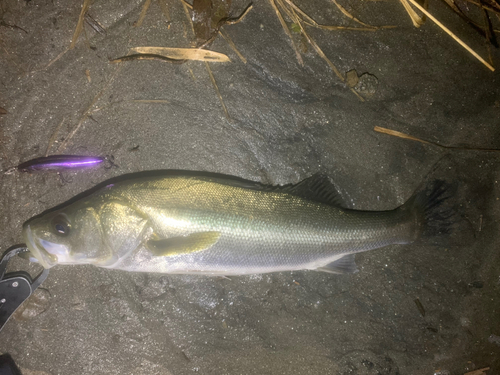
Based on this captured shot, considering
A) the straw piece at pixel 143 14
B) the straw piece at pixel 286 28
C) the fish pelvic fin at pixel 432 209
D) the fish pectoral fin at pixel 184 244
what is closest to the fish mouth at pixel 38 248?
the fish pectoral fin at pixel 184 244

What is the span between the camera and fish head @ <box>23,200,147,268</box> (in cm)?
236

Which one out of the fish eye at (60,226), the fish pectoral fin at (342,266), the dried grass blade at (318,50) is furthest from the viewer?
the dried grass blade at (318,50)

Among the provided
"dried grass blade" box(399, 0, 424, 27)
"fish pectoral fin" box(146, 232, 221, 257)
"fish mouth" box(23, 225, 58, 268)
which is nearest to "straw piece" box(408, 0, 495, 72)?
"dried grass blade" box(399, 0, 424, 27)

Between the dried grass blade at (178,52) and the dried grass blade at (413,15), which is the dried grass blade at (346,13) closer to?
the dried grass blade at (413,15)

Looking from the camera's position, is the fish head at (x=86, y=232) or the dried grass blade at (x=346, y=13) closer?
the fish head at (x=86, y=232)

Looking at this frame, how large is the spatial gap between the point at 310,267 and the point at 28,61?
377 cm

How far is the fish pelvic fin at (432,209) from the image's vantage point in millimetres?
2867

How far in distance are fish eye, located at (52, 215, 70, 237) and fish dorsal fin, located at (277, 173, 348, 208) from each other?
84.1 inches

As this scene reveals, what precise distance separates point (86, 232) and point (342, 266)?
2582mm

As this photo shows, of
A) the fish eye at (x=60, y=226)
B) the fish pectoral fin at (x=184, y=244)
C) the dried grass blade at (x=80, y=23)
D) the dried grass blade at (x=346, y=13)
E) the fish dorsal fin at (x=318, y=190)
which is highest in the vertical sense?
the dried grass blade at (x=80, y=23)

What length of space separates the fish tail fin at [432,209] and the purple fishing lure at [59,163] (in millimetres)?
3417

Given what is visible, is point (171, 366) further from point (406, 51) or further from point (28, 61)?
point (406, 51)

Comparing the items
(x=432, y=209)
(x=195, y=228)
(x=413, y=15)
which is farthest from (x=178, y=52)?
(x=432, y=209)

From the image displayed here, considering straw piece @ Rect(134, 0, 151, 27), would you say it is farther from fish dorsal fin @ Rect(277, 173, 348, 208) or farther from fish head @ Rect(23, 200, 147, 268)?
fish dorsal fin @ Rect(277, 173, 348, 208)
